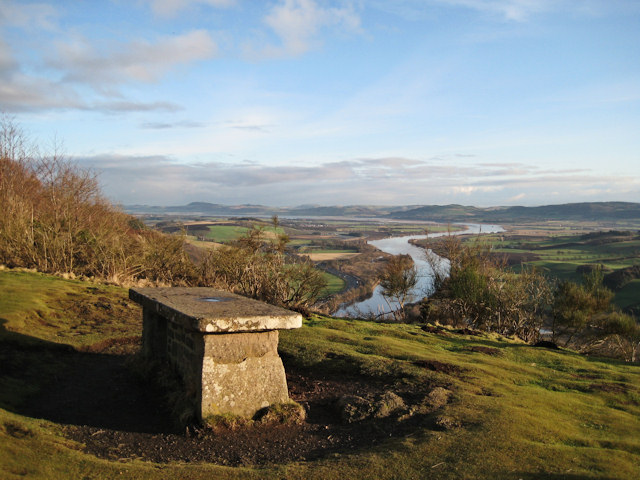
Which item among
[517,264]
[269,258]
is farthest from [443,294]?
[517,264]

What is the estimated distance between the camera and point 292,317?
28.7ft

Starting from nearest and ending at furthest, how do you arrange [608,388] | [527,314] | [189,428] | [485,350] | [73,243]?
[189,428] → [608,388] → [485,350] → [73,243] → [527,314]

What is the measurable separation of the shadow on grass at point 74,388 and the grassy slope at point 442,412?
15cm

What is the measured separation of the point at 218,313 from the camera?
858cm

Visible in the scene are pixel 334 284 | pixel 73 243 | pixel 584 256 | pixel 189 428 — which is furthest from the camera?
pixel 584 256

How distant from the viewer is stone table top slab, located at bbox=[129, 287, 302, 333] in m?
8.09

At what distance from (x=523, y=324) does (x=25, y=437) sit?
32188mm

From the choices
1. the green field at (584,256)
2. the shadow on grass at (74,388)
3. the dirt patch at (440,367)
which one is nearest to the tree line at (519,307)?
the dirt patch at (440,367)

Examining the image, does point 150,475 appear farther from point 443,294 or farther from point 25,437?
point 443,294

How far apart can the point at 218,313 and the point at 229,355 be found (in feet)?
2.60

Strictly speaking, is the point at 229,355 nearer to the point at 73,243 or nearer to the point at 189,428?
the point at 189,428

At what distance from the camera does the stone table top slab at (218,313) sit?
8.09 metres

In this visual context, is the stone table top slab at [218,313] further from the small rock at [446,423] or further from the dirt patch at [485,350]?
the dirt patch at [485,350]

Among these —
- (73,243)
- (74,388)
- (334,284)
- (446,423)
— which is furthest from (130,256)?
(334,284)
